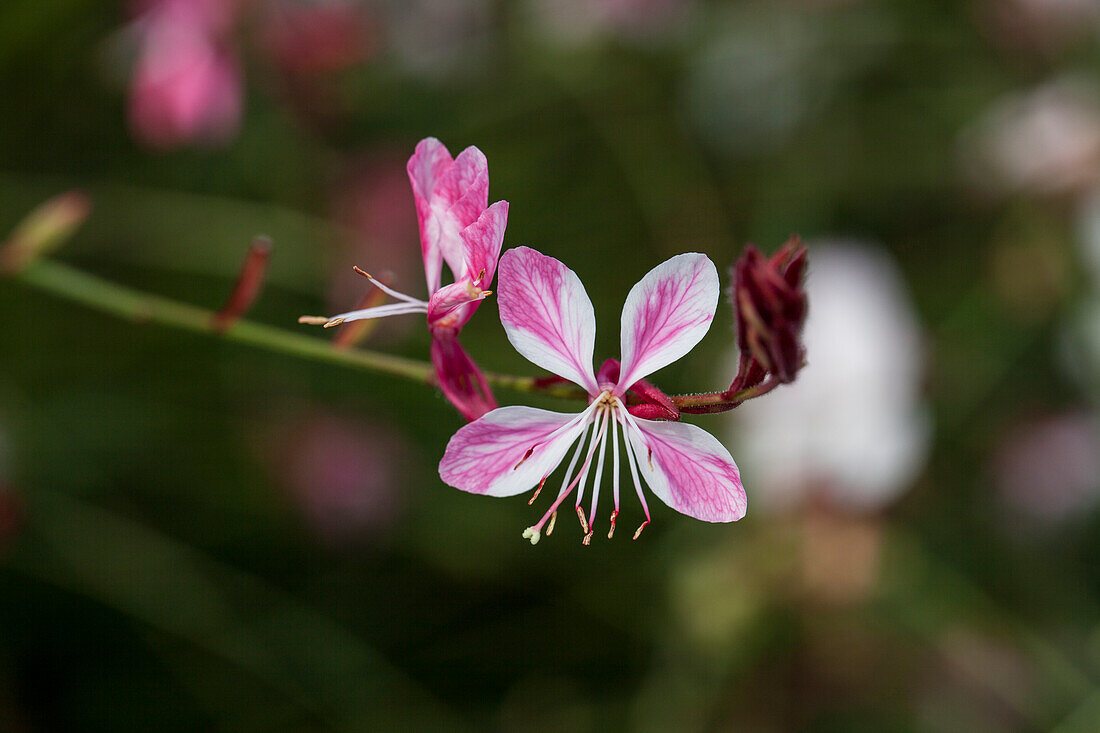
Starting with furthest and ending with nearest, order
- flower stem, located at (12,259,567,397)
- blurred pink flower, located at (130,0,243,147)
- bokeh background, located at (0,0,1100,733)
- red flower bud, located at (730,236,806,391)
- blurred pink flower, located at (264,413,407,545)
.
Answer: blurred pink flower, located at (264,413,407,545) → bokeh background, located at (0,0,1100,733) → blurred pink flower, located at (130,0,243,147) → flower stem, located at (12,259,567,397) → red flower bud, located at (730,236,806,391)

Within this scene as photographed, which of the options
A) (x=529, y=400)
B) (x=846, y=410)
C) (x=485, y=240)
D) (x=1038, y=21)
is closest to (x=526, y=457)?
(x=485, y=240)

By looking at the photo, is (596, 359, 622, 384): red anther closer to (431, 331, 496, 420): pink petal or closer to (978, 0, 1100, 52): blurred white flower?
(431, 331, 496, 420): pink petal

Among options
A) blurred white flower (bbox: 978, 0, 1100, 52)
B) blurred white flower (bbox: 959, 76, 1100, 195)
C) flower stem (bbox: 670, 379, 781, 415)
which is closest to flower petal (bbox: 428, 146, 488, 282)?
flower stem (bbox: 670, 379, 781, 415)

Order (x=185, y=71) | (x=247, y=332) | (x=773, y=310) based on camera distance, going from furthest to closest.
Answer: (x=185, y=71) < (x=247, y=332) < (x=773, y=310)

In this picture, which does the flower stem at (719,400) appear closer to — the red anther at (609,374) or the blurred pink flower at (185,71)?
the red anther at (609,374)

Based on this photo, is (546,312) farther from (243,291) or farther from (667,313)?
(243,291)

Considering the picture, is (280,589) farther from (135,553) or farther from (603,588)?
(603,588)

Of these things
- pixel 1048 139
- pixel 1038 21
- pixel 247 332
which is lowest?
pixel 247 332

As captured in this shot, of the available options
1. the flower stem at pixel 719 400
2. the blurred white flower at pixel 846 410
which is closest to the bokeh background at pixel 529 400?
the blurred white flower at pixel 846 410
